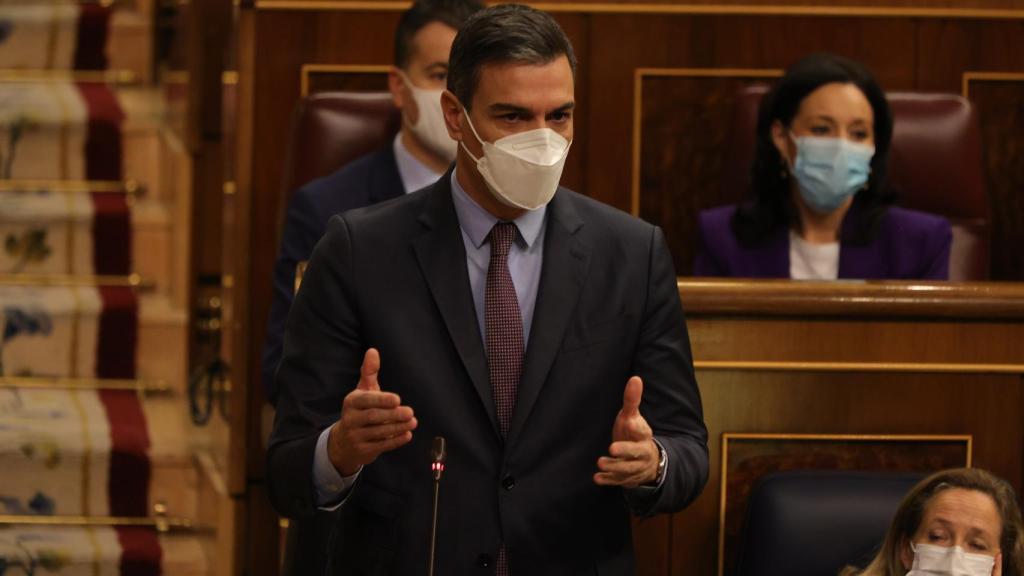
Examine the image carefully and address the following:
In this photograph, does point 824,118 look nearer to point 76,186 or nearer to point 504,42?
point 504,42

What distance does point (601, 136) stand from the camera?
2.31 m

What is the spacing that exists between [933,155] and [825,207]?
0.75ft

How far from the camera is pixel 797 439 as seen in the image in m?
1.59

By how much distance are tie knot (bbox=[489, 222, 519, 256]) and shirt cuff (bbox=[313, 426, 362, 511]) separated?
0.58 ft

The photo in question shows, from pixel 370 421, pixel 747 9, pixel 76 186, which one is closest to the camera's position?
pixel 370 421

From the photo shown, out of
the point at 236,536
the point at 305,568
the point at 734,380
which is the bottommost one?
the point at 236,536

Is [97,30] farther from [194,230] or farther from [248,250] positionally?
[248,250]

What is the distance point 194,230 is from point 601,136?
0.74 m

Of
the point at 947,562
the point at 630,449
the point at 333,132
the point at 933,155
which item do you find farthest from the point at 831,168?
the point at 630,449

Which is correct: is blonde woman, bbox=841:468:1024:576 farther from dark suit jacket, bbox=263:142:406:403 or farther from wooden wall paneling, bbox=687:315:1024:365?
dark suit jacket, bbox=263:142:406:403

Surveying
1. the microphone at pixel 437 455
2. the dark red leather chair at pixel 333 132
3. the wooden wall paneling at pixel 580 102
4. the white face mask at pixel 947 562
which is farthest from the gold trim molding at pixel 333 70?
the microphone at pixel 437 455

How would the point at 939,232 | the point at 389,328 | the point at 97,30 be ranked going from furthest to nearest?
the point at 97,30 → the point at 939,232 → the point at 389,328

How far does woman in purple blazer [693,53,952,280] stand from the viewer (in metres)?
2.02

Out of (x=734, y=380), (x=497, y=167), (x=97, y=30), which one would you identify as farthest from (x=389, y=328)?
(x=97, y=30)
